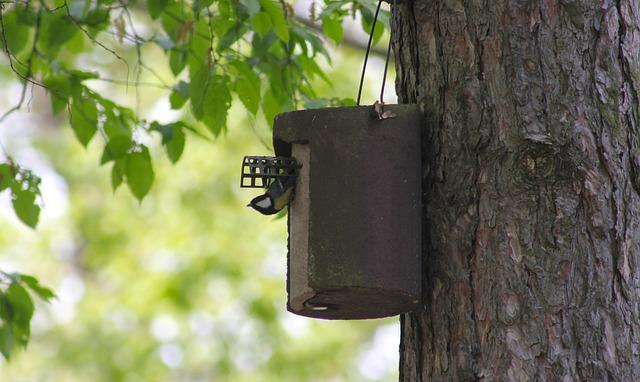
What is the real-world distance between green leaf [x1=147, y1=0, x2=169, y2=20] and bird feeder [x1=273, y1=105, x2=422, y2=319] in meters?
1.08

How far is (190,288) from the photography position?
7.29m

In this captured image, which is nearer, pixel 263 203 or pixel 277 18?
pixel 263 203

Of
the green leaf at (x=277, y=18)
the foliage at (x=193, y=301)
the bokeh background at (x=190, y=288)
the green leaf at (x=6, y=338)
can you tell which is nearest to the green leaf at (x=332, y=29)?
the green leaf at (x=277, y=18)

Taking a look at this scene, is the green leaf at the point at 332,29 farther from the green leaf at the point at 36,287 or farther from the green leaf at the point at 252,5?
the green leaf at the point at 36,287

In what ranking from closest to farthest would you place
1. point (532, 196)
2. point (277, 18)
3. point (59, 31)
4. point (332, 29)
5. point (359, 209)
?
point (532, 196)
point (359, 209)
point (277, 18)
point (332, 29)
point (59, 31)

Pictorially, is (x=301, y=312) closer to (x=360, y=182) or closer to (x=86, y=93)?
(x=360, y=182)

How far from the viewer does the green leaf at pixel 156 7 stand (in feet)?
9.16

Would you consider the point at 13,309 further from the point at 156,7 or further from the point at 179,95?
the point at 156,7

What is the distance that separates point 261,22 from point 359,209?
104cm

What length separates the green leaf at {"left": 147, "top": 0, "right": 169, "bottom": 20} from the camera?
110 inches

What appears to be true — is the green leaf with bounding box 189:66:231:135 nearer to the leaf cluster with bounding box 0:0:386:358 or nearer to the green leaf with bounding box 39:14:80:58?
the leaf cluster with bounding box 0:0:386:358

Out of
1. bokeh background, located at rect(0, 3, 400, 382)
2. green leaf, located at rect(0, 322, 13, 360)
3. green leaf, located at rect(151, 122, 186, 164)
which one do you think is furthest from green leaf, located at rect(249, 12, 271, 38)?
bokeh background, located at rect(0, 3, 400, 382)

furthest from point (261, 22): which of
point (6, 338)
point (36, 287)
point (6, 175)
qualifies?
point (6, 338)

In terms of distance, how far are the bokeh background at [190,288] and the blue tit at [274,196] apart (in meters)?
4.99
